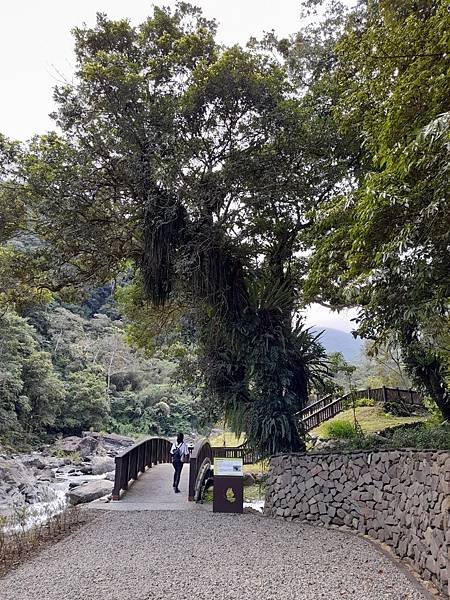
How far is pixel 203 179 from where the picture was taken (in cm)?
787

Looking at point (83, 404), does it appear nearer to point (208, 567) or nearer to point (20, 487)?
point (20, 487)

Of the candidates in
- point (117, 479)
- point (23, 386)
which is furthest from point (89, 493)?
point (23, 386)

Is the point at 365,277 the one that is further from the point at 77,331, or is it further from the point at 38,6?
the point at 77,331

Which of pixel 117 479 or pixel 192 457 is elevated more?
pixel 192 457

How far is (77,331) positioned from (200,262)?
29.1 m

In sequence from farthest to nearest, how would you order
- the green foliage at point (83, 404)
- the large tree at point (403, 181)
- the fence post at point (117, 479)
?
1. the green foliage at point (83, 404)
2. the fence post at point (117, 479)
3. the large tree at point (403, 181)

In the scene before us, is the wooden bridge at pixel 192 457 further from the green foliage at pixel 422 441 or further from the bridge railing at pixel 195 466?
the green foliage at pixel 422 441

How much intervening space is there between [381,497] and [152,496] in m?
4.94

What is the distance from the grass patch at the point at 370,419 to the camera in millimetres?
12398

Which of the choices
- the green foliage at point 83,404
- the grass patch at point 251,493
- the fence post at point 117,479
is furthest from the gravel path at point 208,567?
the green foliage at point 83,404

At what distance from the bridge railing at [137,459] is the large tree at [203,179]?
2230mm

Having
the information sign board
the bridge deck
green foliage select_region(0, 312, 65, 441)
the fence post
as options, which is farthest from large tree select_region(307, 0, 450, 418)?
green foliage select_region(0, 312, 65, 441)

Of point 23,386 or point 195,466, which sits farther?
point 23,386

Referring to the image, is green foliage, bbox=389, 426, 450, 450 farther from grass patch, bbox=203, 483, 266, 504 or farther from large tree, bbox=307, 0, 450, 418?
grass patch, bbox=203, 483, 266, 504
